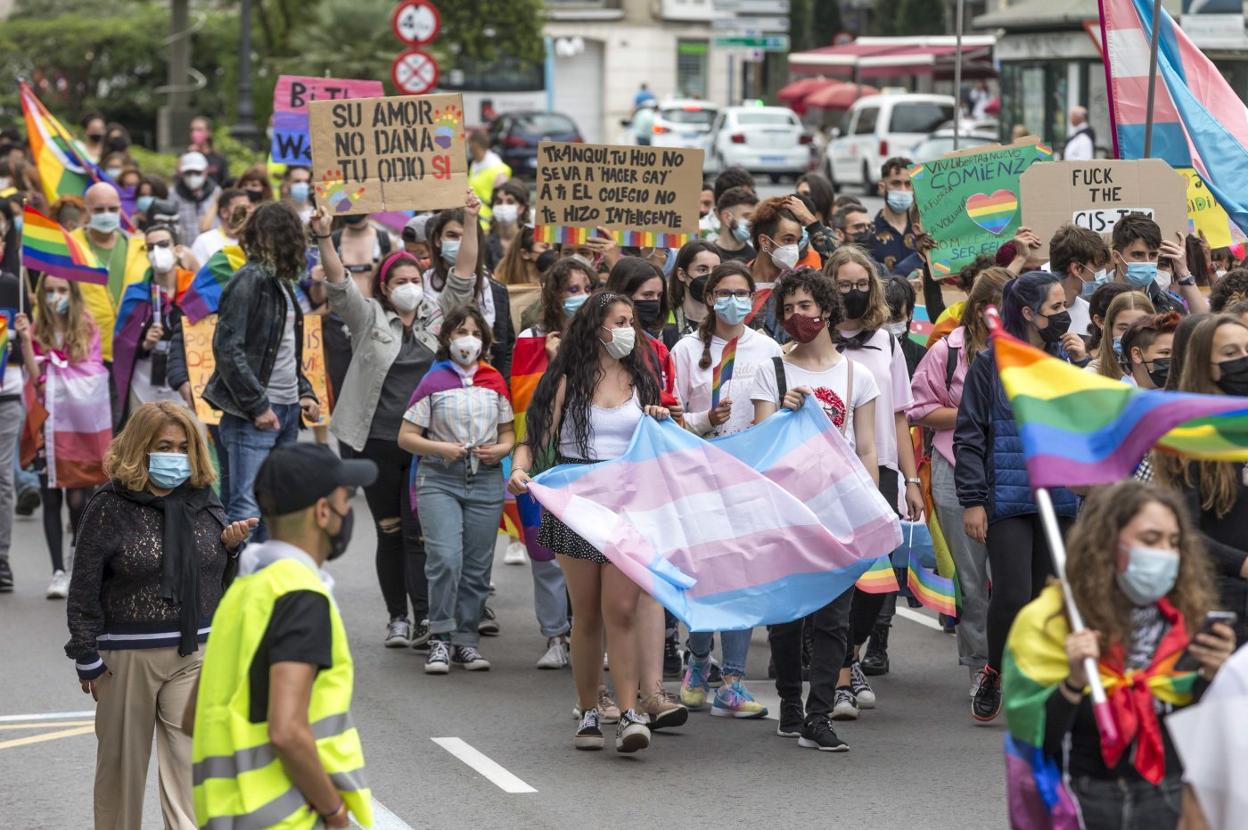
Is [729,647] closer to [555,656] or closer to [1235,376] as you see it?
[555,656]

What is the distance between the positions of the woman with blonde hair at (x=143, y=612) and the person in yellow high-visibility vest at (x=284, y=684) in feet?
5.59

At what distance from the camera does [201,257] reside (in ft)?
47.0

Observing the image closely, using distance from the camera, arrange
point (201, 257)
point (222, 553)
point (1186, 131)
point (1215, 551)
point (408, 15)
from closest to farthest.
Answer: point (1215, 551) → point (222, 553) → point (1186, 131) → point (201, 257) → point (408, 15)

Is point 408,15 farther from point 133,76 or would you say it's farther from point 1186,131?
point 133,76

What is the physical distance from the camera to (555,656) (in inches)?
385

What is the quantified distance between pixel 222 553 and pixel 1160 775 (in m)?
3.21

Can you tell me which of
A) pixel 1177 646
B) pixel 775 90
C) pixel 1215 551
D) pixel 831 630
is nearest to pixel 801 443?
pixel 831 630

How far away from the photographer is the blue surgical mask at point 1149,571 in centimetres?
461

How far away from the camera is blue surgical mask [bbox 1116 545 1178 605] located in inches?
182

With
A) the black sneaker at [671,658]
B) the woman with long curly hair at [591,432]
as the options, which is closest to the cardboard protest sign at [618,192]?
the black sneaker at [671,658]

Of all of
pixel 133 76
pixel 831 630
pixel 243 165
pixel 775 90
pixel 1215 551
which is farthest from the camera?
pixel 775 90

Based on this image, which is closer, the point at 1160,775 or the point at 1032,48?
the point at 1160,775

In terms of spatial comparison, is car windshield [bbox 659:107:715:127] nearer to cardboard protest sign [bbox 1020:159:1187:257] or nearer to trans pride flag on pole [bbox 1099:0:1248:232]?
trans pride flag on pole [bbox 1099:0:1248:232]

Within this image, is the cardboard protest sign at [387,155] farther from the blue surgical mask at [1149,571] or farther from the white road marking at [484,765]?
the blue surgical mask at [1149,571]
